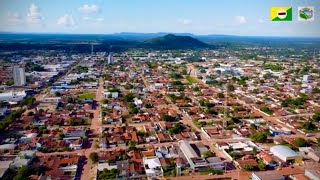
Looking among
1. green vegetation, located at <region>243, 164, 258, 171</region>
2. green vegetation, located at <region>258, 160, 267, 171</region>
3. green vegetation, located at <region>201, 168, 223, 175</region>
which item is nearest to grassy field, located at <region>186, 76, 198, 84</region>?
green vegetation, located at <region>258, 160, 267, 171</region>

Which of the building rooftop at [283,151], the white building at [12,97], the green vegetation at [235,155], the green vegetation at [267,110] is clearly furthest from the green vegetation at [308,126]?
the white building at [12,97]

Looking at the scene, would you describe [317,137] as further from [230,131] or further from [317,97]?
[317,97]

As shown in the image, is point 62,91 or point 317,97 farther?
point 62,91

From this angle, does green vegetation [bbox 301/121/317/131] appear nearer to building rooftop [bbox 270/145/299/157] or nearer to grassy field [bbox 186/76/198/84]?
building rooftop [bbox 270/145/299/157]

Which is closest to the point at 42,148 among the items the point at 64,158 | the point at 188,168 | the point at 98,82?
the point at 64,158

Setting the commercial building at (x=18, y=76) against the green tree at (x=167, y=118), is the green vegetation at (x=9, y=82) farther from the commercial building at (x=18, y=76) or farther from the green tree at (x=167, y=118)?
the green tree at (x=167, y=118)
